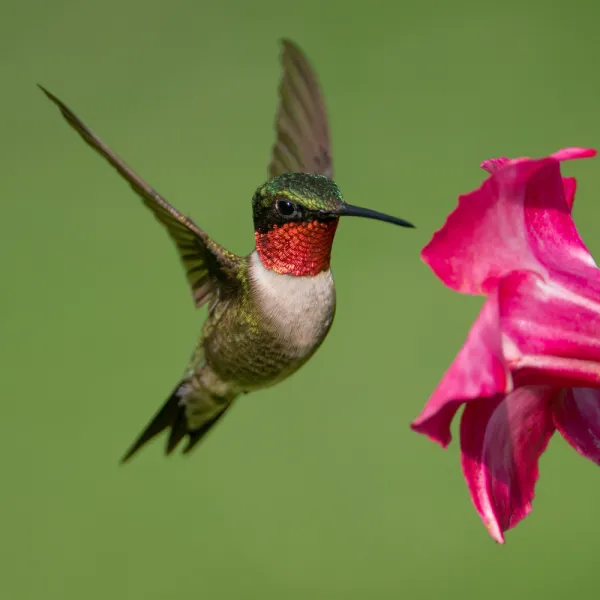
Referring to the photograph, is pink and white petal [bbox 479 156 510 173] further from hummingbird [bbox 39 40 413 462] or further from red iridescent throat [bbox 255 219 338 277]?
red iridescent throat [bbox 255 219 338 277]

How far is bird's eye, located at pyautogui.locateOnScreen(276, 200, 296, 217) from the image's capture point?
107 cm

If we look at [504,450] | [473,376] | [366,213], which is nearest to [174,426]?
[366,213]

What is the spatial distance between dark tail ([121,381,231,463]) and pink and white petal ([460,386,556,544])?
54 cm

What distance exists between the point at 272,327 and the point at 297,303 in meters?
0.05

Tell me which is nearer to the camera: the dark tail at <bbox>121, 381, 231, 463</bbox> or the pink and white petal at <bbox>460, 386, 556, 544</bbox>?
the pink and white petal at <bbox>460, 386, 556, 544</bbox>

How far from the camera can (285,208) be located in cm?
108

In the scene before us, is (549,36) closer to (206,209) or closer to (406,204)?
(406,204)

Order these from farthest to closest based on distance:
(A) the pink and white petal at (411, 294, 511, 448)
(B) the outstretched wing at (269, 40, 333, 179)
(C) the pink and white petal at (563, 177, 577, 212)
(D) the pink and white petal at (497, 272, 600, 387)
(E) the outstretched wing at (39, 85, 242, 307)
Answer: (B) the outstretched wing at (269, 40, 333, 179) < (E) the outstretched wing at (39, 85, 242, 307) < (C) the pink and white petal at (563, 177, 577, 212) < (D) the pink and white petal at (497, 272, 600, 387) < (A) the pink and white petal at (411, 294, 511, 448)

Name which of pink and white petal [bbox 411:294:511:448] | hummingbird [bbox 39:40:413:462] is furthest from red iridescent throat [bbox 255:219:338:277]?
pink and white petal [bbox 411:294:511:448]

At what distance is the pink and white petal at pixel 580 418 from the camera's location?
2.93ft

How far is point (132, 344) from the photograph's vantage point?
9.68ft

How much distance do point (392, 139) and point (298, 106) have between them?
220cm

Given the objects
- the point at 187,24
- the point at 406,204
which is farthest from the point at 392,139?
the point at 187,24

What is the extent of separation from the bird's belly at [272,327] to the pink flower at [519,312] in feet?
1.03
